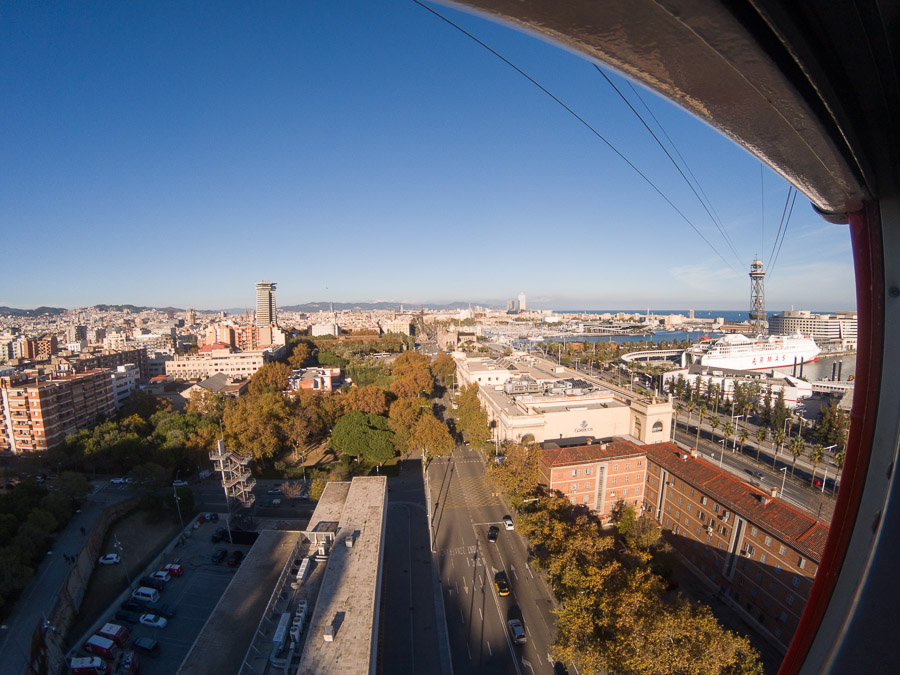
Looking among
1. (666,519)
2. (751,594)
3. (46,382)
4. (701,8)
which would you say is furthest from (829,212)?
(46,382)

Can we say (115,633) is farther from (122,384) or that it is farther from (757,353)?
(757,353)

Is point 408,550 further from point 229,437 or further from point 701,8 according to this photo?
point 701,8

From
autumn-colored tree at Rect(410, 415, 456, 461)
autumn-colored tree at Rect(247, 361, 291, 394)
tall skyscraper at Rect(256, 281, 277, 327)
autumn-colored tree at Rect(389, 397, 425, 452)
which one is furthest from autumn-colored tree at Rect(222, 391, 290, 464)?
tall skyscraper at Rect(256, 281, 277, 327)

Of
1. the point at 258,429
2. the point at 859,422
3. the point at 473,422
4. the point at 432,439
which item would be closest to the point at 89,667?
the point at 258,429

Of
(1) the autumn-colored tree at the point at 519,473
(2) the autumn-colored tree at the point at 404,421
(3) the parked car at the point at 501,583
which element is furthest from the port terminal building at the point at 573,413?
(3) the parked car at the point at 501,583

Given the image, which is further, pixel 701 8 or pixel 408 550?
pixel 408 550

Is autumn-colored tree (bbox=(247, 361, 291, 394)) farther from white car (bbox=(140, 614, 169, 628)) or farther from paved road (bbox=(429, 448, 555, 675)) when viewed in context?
white car (bbox=(140, 614, 169, 628))
